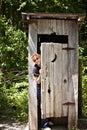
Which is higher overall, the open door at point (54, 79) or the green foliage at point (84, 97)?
the open door at point (54, 79)

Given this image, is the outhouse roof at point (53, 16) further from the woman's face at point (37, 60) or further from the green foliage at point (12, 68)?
the green foliage at point (12, 68)

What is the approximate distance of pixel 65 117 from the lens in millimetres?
9938

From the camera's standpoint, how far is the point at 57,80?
9.15 meters

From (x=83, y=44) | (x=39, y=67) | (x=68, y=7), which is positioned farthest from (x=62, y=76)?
(x=83, y=44)

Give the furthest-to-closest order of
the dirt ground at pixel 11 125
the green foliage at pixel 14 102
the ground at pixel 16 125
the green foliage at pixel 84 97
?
1. the green foliage at pixel 84 97
2. the green foliage at pixel 14 102
3. the dirt ground at pixel 11 125
4. the ground at pixel 16 125

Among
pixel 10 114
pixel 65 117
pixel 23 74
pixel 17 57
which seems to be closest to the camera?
pixel 65 117

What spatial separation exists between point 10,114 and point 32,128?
2.66 meters

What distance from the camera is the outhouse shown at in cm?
905

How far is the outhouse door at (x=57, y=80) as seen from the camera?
29.6ft

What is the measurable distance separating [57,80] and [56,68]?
304 millimetres

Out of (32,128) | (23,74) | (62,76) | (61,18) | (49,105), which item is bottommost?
(23,74)

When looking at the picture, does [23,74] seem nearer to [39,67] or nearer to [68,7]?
[68,7]

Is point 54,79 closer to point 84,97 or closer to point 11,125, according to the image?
point 11,125

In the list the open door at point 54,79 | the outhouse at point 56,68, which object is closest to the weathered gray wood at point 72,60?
the outhouse at point 56,68
